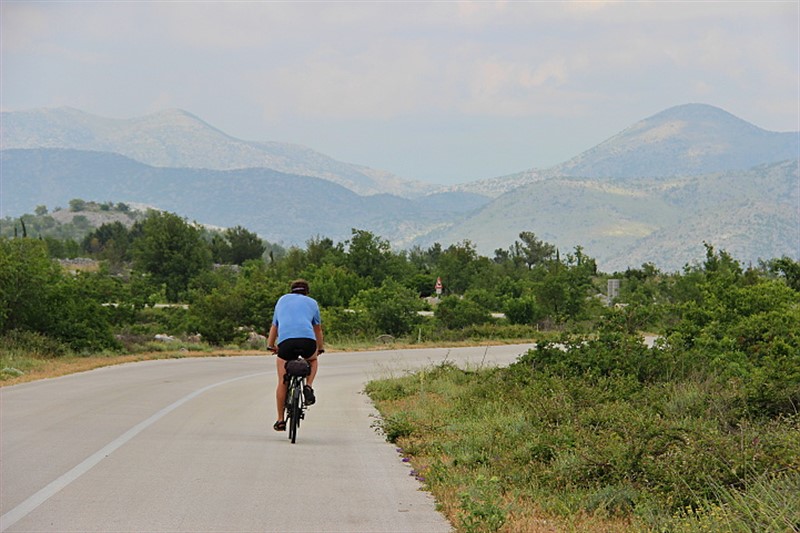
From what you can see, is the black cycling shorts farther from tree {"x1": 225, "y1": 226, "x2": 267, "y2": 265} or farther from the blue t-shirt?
tree {"x1": 225, "y1": 226, "x2": 267, "y2": 265}

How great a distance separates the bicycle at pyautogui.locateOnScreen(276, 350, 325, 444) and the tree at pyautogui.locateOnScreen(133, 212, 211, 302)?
67.2 meters

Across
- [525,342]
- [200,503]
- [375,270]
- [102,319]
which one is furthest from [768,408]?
[375,270]

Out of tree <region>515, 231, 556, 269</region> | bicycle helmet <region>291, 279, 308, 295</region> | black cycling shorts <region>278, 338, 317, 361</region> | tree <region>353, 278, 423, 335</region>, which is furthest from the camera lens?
tree <region>515, 231, 556, 269</region>

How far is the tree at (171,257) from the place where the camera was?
79.7 meters

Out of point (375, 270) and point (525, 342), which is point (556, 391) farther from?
point (375, 270)

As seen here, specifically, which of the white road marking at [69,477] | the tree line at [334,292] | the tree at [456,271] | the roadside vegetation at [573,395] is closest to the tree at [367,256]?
the tree line at [334,292]

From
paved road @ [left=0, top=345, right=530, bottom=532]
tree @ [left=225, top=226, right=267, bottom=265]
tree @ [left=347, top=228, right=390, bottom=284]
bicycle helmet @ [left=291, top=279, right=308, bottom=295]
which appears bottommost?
paved road @ [left=0, top=345, right=530, bottom=532]

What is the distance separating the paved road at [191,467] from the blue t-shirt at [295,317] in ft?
4.49

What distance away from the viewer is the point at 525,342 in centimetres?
4641

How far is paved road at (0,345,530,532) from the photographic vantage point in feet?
27.1

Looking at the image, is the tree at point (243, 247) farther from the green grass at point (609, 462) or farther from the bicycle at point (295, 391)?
the green grass at point (609, 462)

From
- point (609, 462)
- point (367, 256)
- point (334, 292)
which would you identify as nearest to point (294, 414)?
point (609, 462)

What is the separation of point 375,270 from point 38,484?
64.1 m

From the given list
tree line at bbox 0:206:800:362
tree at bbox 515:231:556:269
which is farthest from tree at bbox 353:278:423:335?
tree at bbox 515:231:556:269
